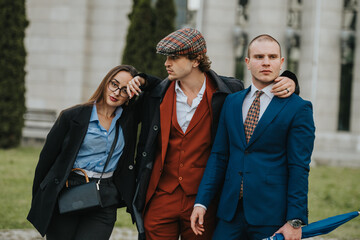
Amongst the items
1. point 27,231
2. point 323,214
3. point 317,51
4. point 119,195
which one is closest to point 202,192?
point 119,195

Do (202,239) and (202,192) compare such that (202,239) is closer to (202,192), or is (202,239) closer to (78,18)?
(202,192)

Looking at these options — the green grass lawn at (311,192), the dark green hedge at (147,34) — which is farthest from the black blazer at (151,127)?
the dark green hedge at (147,34)

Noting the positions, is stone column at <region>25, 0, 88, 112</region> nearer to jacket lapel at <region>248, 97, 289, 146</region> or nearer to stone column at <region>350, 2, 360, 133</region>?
stone column at <region>350, 2, 360, 133</region>

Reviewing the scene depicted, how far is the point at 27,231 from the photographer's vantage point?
6098 millimetres

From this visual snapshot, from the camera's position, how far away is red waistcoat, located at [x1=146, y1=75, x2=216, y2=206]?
3416 mm

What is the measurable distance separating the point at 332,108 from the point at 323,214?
1011 centimetres

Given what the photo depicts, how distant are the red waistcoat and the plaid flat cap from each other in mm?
428

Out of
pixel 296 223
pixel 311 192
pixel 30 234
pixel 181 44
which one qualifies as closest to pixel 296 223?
pixel 296 223

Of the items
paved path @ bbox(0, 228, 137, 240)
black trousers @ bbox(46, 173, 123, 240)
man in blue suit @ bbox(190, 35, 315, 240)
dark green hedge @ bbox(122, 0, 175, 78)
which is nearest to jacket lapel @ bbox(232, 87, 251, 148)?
man in blue suit @ bbox(190, 35, 315, 240)

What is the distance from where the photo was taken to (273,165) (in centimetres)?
285

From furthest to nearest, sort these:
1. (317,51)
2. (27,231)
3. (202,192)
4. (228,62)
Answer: (228,62) → (317,51) → (27,231) → (202,192)

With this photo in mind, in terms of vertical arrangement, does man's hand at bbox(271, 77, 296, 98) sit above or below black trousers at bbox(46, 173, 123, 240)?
above

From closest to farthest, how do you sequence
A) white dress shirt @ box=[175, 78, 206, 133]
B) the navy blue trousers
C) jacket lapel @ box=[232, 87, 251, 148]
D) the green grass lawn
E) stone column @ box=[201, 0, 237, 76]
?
1. the navy blue trousers
2. jacket lapel @ box=[232, 87, 251, 148]
3. white dress shirt @ box=[175, 78, 206, 133]
4. the green grass lawn
5. stone column @ box=[201, 0, 237, 76]

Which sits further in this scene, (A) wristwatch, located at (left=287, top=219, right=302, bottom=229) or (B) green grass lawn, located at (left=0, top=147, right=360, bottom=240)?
(B) green grass lawn, located at (left=0, top=147, right=360, bottom=240)
